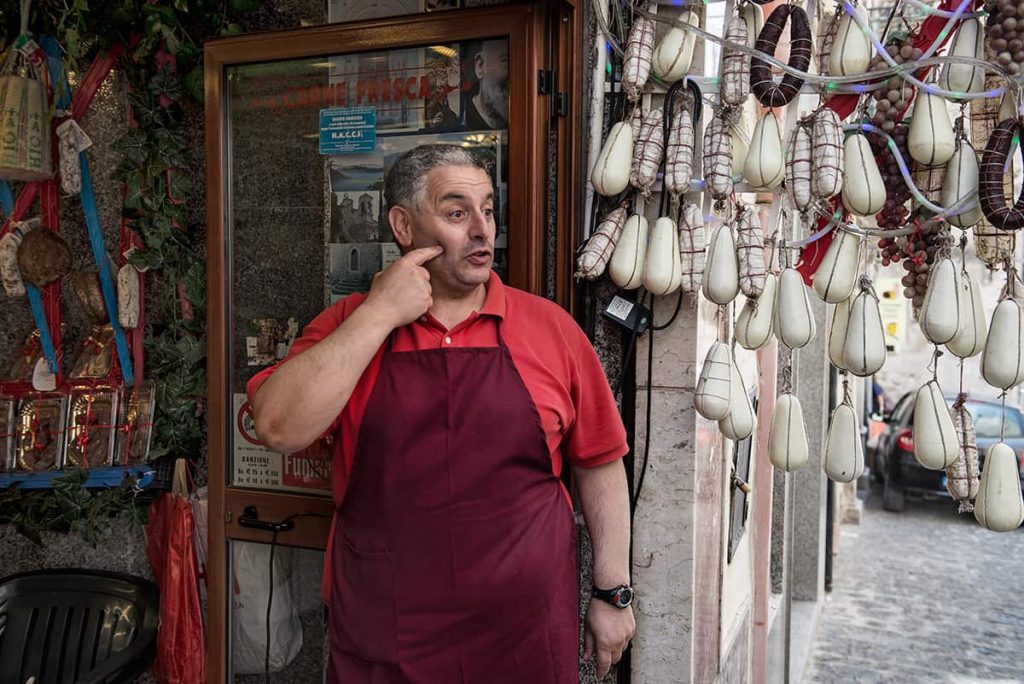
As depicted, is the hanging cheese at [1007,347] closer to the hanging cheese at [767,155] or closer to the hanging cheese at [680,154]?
the hanging cheese at [767,155]

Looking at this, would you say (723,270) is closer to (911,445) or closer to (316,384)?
(316,384)

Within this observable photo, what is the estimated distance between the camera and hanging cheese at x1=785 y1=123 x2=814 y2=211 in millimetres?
2113

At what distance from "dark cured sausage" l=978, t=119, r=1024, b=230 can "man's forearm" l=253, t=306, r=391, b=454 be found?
1450 millimetres

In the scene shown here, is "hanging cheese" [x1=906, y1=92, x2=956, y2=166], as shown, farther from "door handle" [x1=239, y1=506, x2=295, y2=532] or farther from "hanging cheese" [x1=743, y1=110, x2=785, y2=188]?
"door handle" [x1=239, y1=506, x2=295, y2=532]

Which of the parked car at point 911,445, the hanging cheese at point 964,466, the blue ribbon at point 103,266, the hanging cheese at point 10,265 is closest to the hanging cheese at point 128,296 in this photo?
the blue ribbon at point 103,266

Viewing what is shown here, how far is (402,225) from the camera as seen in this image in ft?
7.06

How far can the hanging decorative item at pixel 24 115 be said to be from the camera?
9.97 feet

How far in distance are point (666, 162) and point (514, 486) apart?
1.01 meters

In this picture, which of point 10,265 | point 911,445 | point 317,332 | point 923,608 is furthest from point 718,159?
point 911,445

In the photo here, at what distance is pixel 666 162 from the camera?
7.66ft

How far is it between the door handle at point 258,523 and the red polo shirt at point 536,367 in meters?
0.73

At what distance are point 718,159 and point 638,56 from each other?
366 mm

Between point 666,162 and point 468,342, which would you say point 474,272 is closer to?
point 468,342

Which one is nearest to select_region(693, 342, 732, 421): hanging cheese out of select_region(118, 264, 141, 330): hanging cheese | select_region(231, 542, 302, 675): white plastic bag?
select_region(231, 542, 302, 675): white plastic bag
